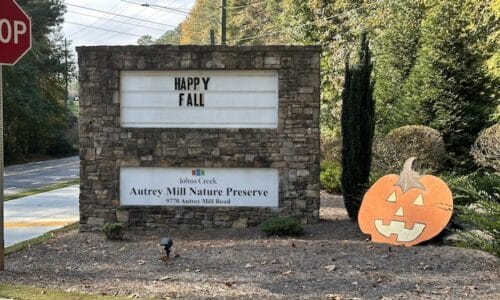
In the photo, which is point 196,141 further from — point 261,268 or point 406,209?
point 406,209

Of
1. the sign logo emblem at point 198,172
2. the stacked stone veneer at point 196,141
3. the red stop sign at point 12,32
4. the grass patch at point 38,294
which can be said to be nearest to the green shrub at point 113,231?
the stacked stone veneer at point 196,141

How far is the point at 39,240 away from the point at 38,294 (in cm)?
390

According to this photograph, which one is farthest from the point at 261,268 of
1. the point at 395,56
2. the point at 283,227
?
the point at 395,56

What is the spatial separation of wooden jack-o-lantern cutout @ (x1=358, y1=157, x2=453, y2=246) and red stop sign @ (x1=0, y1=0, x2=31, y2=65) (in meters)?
5.32

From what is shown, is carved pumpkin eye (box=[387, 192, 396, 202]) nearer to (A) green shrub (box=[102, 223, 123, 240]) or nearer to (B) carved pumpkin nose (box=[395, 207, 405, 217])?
(B) carved pumpkin nose (box=[395, 207, 405, 217])

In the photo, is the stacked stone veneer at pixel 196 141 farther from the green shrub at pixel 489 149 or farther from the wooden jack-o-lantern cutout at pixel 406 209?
the green shrub at pixel 489 149

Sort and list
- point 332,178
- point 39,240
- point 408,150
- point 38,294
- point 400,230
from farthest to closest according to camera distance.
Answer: point 332,178, point 408,150, point 39,240, point 400,230, point 38,294

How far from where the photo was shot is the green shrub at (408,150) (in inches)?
449

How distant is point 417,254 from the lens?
7.10 metres

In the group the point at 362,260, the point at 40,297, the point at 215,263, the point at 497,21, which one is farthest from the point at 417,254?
the point at 497,21

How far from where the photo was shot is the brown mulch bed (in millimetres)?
5645

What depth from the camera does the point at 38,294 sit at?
5762 mm

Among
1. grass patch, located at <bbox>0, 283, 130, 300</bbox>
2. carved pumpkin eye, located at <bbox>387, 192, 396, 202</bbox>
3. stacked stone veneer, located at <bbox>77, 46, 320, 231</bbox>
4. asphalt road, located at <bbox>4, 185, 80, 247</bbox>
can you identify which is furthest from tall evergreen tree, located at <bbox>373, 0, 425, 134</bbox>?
grass patch, located at <bbox>0, 283, 130, 300</bbox>

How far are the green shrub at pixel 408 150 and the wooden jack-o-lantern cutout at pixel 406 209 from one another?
300 centimetres
